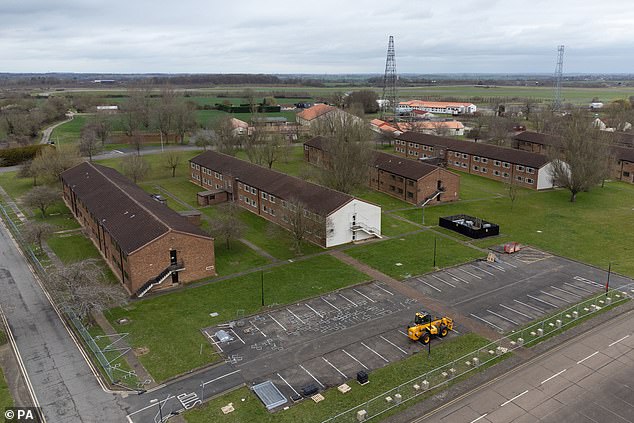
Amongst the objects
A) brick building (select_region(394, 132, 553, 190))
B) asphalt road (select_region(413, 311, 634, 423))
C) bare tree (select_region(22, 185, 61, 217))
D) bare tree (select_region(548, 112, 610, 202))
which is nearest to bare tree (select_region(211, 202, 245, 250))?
bare tree (select_region(22, 185, 61, 217))

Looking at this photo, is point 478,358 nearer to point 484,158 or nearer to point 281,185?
point 281,185

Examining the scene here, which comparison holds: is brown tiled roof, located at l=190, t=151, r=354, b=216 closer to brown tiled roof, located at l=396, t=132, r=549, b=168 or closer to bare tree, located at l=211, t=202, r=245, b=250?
bare tree, located at l=211, t=202, r=245, b=250

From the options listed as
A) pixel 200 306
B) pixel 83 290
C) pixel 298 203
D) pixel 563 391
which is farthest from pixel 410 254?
pixel 83 290

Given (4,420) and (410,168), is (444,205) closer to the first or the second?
(410,168)

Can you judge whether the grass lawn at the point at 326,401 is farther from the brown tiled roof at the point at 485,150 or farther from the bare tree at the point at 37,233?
the brown tiled roof at the point at 485,150

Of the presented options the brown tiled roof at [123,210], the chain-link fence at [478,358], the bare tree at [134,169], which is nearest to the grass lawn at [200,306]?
the brown tiled roof at [123,210]
